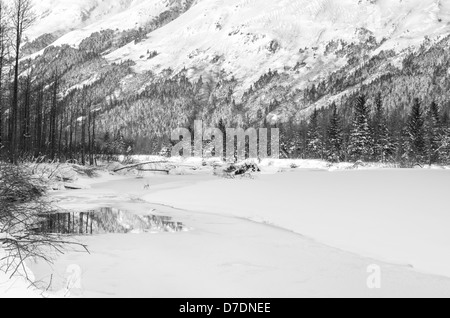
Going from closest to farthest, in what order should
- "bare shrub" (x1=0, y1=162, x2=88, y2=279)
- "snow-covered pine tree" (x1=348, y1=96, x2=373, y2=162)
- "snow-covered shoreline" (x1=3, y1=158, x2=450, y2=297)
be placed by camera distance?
"snow-covered shoreline" (x1=3, y1=158, x2=450, y2=297) → "bare shrub" (x1=0, y1=162, x2=88, y2=279) → "snow-covered pine tree" (x1=348, y1=96, x2=373, y2=162)

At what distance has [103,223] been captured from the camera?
11.4 meters

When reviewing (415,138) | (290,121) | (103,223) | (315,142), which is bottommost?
(103,223)

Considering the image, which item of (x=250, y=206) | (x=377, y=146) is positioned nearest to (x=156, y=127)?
(x=377, y=146)

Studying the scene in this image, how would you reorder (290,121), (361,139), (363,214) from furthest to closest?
(290,121)
(361,139)
(363,214)

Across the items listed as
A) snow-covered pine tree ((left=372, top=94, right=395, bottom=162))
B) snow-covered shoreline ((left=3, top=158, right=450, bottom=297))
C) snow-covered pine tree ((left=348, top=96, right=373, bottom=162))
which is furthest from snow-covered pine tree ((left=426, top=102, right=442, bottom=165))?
snow-covered shoreline ((left=3, top=158, right=450, bottom=297))

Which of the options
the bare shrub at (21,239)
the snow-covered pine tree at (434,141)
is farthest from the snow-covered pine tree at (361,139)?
the bare shrub at (21,239)

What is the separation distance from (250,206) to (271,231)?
3.74 m

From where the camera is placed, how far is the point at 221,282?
5684mm

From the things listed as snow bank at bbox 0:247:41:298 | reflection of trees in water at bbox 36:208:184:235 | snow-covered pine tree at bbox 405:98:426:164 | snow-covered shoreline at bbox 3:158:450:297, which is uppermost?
snow-covered pine tree at bbox 405:98:426:164

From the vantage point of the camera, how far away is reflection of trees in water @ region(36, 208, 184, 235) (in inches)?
399

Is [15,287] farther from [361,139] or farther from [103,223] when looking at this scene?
[361,139]

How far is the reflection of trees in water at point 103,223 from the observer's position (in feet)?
33.3

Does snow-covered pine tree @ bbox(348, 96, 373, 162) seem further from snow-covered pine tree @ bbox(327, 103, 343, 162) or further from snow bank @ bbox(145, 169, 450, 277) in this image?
snow bank @ bbox(145, 169, 450, 277)

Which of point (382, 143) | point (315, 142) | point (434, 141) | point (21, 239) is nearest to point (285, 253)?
point (21, 239)
